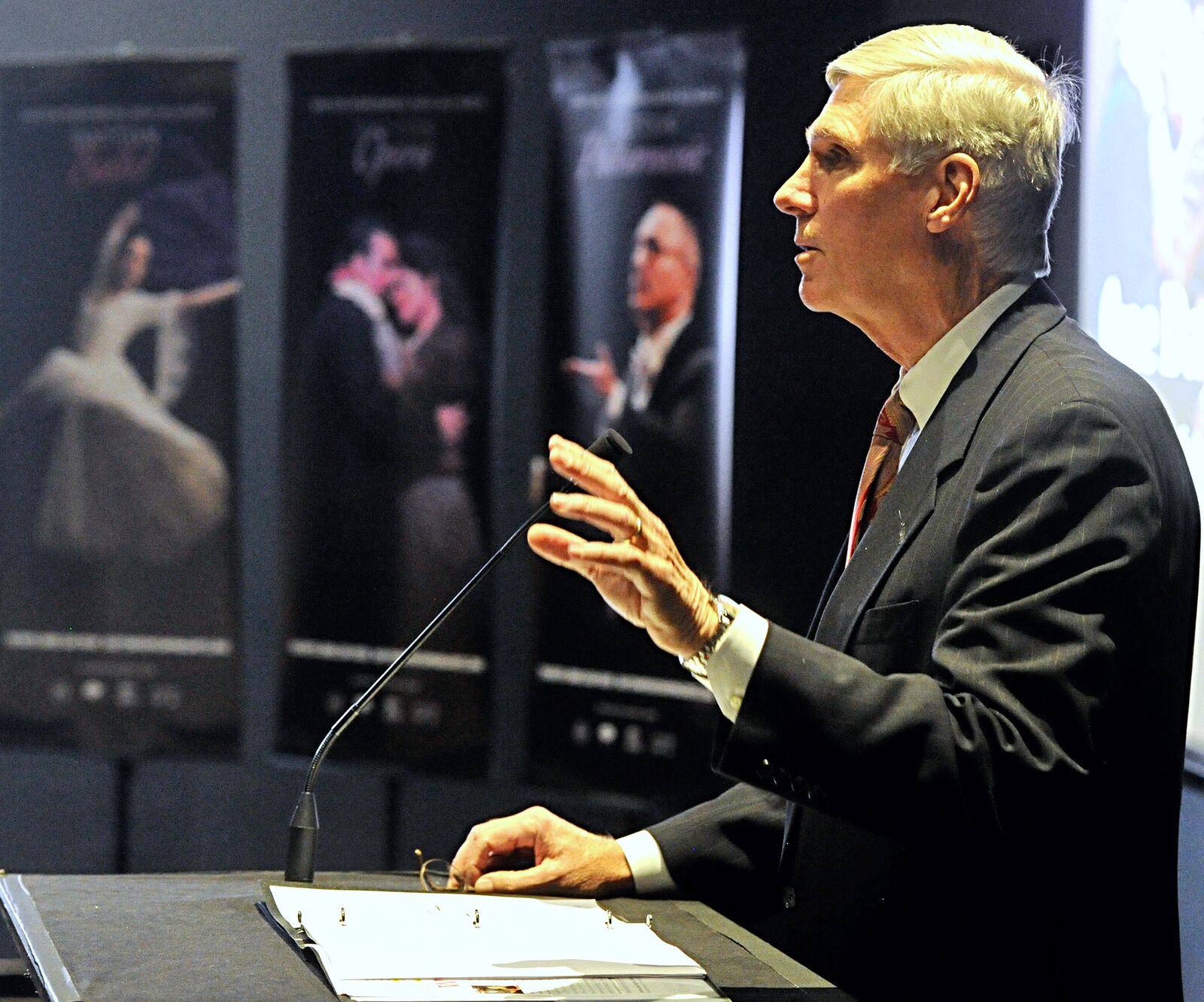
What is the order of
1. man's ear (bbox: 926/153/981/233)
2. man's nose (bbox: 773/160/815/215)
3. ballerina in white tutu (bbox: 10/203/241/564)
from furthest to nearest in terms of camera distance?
ballerina in white tutu (bbox: 10/203/241/564), man's nose (bbox: 773/160/815/215), man's ear (bbox: 926/153/981/233)

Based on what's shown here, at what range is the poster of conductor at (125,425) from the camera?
15.9 feet

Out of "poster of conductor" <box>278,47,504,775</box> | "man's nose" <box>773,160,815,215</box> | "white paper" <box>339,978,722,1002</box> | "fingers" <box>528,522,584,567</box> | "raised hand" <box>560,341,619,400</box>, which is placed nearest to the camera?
"white paper" <box>339,978,722,1002</box>

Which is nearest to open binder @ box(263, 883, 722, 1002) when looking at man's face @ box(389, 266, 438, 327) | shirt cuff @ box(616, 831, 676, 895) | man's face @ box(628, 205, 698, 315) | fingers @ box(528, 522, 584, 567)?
shirt cuff @ box(616, 831, 676, 895)

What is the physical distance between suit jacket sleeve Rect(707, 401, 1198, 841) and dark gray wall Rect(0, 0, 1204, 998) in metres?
2.79

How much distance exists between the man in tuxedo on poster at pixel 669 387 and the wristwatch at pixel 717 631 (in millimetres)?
2187

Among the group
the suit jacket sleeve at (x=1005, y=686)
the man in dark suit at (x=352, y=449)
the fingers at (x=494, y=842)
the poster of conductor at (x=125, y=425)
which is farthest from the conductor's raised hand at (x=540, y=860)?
the poster of conductor at (x=125, y=425)

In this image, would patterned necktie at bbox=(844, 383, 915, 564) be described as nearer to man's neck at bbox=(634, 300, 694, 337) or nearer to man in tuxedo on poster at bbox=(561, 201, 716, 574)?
man in tuxedo on poster at bbox=(561, 201, 716, 574)

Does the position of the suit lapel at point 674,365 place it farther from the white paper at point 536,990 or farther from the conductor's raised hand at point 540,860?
the white paper at point 536,990

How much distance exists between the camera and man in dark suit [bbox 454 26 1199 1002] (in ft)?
5.57

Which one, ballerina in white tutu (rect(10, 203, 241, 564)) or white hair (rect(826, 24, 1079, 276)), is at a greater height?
white hair (rect(826, 24, 1079, 276))

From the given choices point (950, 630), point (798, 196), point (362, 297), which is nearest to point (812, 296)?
point (798, 196)

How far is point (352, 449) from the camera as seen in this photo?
4.66 meters

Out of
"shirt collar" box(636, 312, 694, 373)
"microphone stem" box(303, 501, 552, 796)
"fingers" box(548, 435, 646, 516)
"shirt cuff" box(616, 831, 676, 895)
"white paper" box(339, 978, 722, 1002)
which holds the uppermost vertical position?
"shirt collar" box(636, 312, 694, 373)

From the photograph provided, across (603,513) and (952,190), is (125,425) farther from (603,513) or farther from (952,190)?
(603,513)
